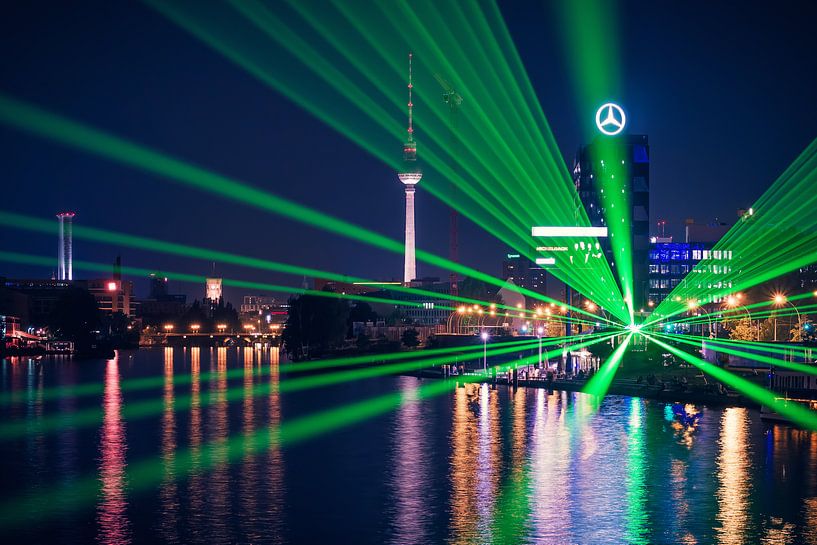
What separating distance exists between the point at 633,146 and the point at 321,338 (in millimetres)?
84200

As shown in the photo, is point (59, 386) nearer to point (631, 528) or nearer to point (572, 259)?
point (631, 528)

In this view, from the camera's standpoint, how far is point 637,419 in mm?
53406

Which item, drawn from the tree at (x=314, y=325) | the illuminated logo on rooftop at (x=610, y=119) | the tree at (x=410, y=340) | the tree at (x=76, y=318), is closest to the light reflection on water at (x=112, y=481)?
the tree at (x=314, y=325)

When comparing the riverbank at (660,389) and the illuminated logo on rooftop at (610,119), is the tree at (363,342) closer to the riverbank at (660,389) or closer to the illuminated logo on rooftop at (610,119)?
the illuminated logo on rooftop at (610,119)

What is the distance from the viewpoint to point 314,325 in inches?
5374

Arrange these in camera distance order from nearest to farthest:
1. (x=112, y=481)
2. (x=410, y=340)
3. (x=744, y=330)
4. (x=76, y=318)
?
(x=112, y=481) → (x=744, y=330) → (x=410, y=340) → (x=76, y=318)

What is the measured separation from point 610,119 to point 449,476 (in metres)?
102

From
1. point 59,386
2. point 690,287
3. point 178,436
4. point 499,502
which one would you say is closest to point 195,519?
point 499,502

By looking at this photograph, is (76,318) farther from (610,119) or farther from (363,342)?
(610,119)

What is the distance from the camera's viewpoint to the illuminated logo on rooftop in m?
132

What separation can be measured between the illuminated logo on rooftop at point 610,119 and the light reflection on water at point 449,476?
243 ft

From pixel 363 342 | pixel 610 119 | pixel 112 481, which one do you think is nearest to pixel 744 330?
pixel 610 119

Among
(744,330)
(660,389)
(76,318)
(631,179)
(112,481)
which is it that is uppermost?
(631,179)

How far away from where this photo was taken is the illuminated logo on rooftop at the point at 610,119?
132000 mm
